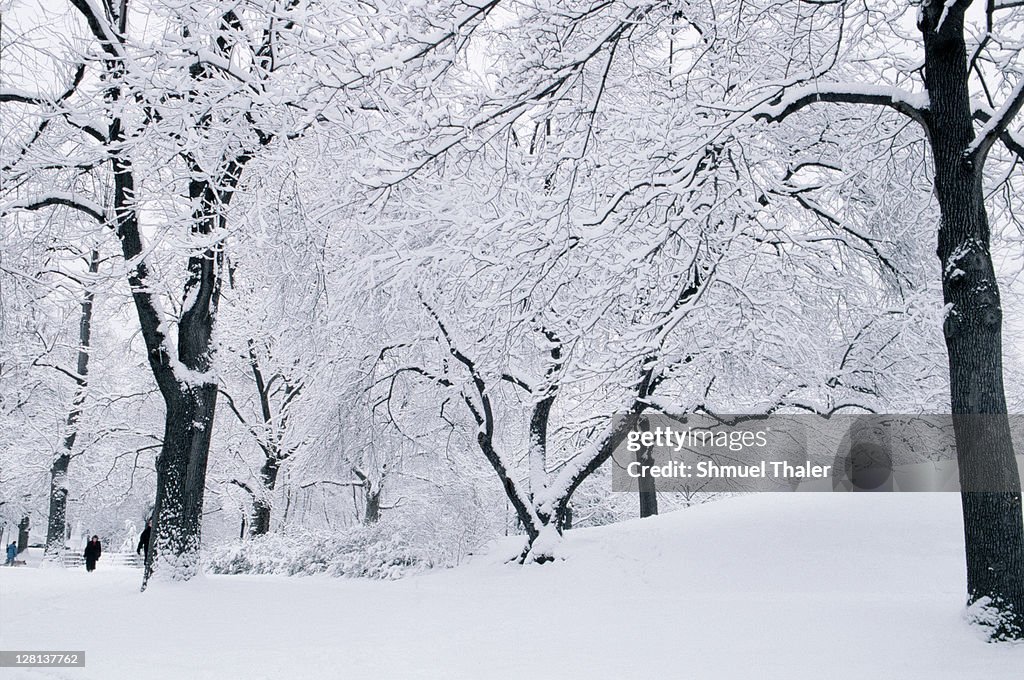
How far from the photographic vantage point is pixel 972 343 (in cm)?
641

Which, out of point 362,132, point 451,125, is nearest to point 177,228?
point 362,132

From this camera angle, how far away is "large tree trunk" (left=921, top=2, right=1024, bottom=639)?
20.2ft

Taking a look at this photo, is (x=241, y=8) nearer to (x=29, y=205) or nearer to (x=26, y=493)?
(x=29, y=205)

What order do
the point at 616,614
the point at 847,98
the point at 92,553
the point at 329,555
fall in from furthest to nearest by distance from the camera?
the point at 92,553
the point at 329,555
the point at 616,614
the point at 847,98

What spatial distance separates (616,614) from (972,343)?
4.52m

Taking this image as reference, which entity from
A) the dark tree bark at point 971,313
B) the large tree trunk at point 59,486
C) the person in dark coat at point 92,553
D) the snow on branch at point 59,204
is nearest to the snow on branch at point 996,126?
the dark tree bark at point 971,313

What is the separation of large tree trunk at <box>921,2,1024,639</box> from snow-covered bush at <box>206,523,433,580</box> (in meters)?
11.9

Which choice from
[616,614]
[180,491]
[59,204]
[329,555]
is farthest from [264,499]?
[616,614]

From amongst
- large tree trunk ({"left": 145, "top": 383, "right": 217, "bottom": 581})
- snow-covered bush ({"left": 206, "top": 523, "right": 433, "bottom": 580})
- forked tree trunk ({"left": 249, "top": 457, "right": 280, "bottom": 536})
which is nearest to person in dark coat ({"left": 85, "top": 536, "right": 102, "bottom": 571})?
snow-covered bush ({"left": 206, "top": 523, "right": 433, "bottom": 580})

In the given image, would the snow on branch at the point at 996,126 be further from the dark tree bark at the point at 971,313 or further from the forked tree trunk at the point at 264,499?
the forked tree trunk at the point at 264,499

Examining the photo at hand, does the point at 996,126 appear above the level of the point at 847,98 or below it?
below

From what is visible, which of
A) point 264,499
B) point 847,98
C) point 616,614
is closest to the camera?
point 847,98

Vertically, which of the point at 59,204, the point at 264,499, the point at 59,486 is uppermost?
the point at 59,204

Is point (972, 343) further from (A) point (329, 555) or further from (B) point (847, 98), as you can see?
(A) point (329, 555)
